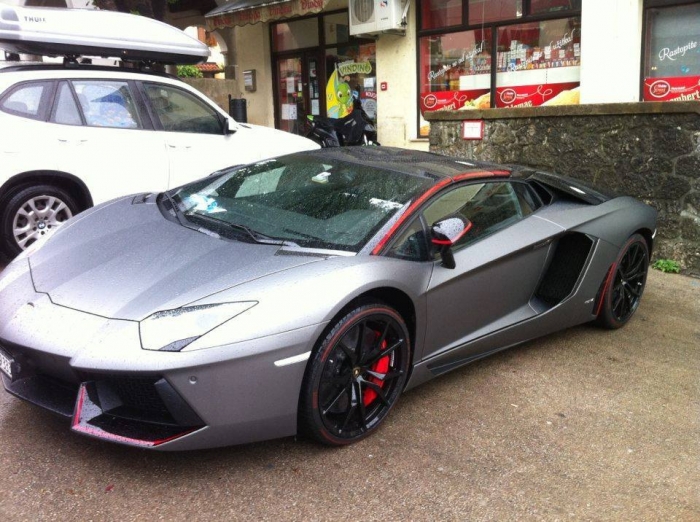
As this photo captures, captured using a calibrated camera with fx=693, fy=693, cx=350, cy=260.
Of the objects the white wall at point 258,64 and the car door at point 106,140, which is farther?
the white wall at point 258,64

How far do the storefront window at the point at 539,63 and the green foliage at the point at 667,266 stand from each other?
11.1ft

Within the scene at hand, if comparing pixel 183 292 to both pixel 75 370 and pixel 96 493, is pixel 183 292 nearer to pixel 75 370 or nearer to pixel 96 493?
pixel 75 370

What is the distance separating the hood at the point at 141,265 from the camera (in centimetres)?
280

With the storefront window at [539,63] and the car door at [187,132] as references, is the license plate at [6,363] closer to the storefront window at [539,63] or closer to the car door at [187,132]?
the car door at [187,132]

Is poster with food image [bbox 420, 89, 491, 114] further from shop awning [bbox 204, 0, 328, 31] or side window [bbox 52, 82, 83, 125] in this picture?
side window [bbox 52, 82, 83, 125]

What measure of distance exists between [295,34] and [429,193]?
1044cm

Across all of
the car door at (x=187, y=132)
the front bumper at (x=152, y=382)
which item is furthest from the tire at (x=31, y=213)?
the front bumper at (x=152, y=382)

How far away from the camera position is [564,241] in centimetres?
431

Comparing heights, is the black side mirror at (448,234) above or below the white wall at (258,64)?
below

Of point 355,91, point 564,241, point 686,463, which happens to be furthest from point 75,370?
point 355,91

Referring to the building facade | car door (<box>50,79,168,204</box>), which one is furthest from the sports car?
the building facade

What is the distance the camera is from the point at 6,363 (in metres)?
2.86

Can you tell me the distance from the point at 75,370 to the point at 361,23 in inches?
369

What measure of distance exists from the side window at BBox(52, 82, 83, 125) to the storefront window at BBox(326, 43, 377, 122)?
6671mm
